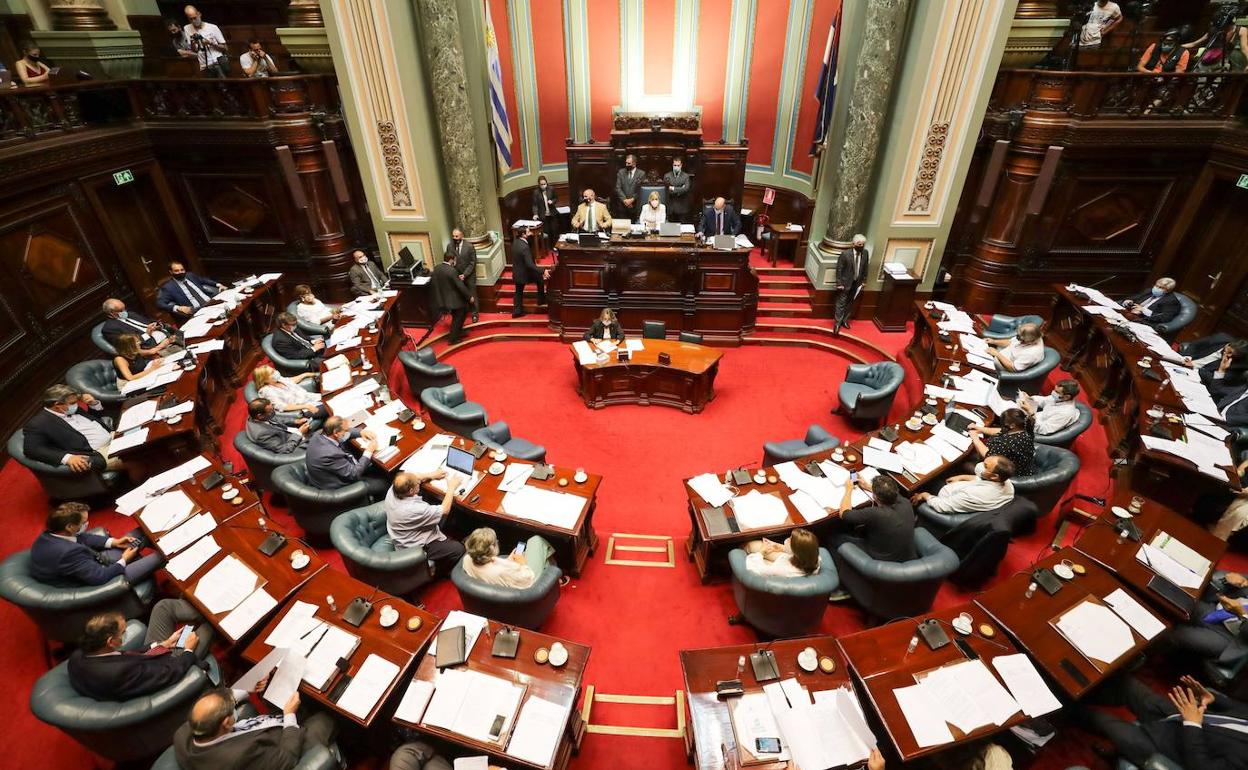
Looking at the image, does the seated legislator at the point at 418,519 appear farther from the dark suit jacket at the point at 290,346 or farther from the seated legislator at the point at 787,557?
the dark suit jacket at the point at 290,346

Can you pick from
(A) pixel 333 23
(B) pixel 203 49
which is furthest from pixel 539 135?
(B) pixel 203 49

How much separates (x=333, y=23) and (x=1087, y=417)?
1020 centimetres

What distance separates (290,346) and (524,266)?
3.55 m

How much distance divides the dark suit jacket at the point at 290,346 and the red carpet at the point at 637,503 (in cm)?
105

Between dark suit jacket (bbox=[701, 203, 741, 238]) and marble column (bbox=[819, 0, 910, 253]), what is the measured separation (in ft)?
4.96

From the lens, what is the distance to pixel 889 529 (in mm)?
3906

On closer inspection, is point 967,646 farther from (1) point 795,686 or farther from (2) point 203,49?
(2) point 203,49

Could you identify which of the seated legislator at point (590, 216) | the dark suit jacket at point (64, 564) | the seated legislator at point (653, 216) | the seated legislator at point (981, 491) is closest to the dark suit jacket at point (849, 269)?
the seated legislator at point (653, 216)

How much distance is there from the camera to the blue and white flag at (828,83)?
27.8 feet

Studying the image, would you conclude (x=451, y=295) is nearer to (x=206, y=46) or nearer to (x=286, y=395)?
(x=286, y=395)

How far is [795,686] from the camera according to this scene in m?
3.30

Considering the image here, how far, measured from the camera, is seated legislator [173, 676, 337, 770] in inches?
108

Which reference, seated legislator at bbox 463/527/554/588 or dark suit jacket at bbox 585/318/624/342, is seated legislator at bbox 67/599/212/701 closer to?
seated legislator at bbox 463/527/554/588

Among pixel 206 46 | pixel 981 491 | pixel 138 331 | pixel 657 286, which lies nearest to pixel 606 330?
pixel 657 286
